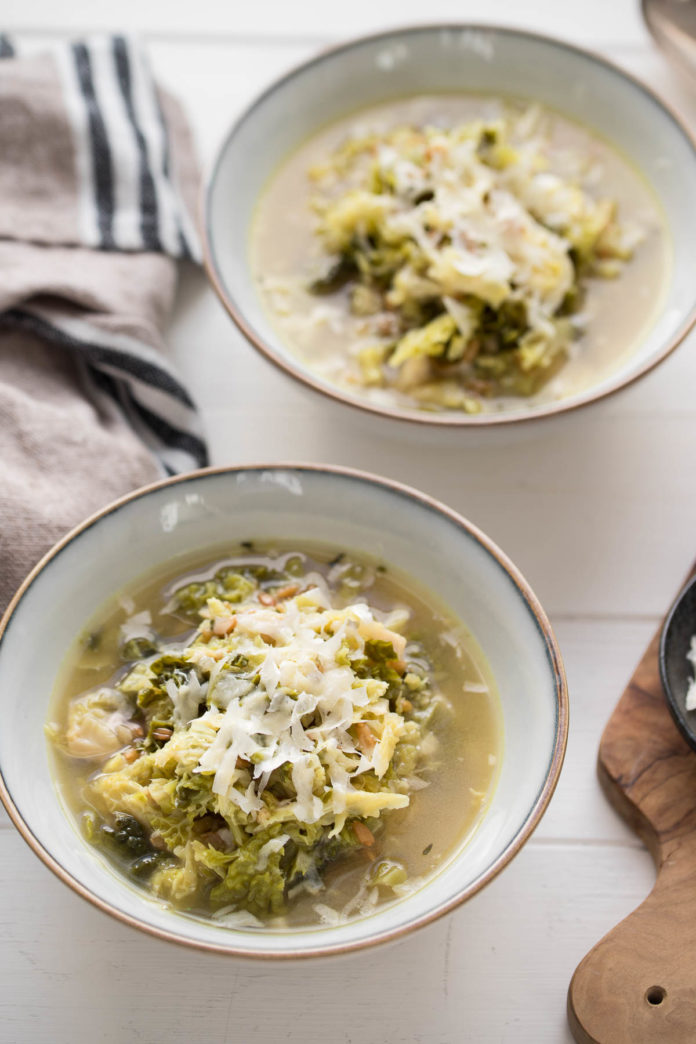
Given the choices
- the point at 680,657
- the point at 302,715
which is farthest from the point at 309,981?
the point at 680,657

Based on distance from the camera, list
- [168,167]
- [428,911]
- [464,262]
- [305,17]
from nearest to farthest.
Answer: [428,911] < [464,262] < [168,167] < [305,17]

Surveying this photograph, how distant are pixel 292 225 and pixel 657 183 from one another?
1073 mm

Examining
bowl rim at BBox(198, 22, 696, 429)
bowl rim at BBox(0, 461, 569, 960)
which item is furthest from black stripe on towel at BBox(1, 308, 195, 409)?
bowl rim at BBox(0, 461, 569, 960)

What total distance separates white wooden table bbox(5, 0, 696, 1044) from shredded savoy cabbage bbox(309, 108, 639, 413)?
217mm

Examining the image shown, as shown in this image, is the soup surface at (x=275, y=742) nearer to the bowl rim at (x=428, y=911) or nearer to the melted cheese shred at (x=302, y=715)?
the melted cheese shred at (x=302, y=715)

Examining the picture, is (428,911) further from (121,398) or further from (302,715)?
(121,398)

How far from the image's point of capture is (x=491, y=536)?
9.99 ft

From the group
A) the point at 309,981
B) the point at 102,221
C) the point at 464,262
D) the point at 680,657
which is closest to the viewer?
the point at 309,981

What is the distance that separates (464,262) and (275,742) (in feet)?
4.62

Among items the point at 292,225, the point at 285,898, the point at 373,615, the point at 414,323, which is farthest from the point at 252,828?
the point at 292,225

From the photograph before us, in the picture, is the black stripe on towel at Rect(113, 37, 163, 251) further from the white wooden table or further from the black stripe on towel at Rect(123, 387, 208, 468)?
the black stripe on towel at Rect(123, 387, 208, 468)

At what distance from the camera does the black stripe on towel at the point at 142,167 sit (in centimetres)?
335

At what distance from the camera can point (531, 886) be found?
254cm

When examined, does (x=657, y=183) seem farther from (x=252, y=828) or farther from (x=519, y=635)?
(x=252, y=828)
